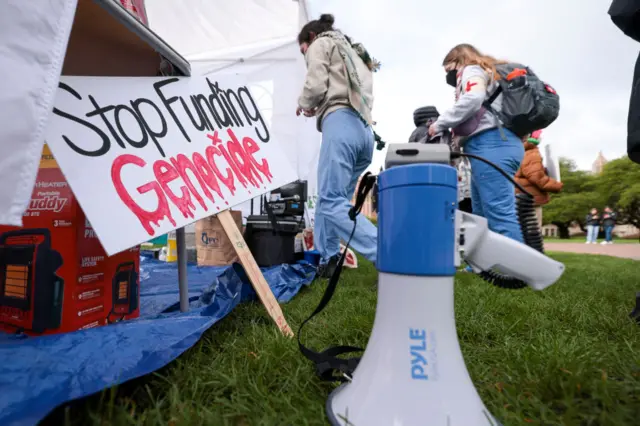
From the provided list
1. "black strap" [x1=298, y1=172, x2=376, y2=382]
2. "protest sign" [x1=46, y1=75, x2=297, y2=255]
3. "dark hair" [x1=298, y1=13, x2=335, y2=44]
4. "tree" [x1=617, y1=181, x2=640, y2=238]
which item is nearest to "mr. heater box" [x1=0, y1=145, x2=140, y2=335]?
"protest sign" [x1=46, y1=75, x2=297, y2=255]

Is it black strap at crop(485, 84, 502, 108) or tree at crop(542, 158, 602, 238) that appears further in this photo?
tree at crop(542, 158, 602, 238)

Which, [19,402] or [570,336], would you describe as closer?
[19,402]

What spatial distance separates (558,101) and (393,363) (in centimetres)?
205

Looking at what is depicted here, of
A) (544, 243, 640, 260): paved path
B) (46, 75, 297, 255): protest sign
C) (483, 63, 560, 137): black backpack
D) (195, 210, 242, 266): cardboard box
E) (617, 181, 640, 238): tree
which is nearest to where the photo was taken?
(46, 75, 297, 255): protest sign

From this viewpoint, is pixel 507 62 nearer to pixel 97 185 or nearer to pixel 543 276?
pixel 543 276

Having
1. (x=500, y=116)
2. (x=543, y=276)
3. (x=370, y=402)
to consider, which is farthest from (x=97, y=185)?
(x=500, y=116)

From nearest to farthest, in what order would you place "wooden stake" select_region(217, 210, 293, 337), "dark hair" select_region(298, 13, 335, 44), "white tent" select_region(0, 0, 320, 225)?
"wooden stake" select_region(217, 210, 293, 337) → "dark hair" select_region(298, 13, 335, 44) → "white tent" select_region(0, 0, 320, 225)

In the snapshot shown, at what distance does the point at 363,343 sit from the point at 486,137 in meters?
1.59

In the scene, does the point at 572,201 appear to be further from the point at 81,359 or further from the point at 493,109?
the point at 81,359

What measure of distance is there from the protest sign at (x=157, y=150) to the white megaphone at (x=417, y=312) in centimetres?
64

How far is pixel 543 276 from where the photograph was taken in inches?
27.0

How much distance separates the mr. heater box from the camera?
3.38ft

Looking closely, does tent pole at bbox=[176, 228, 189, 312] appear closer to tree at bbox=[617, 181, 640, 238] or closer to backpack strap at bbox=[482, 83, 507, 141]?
backpack strap at bbox=[482, 83, 507, 141]

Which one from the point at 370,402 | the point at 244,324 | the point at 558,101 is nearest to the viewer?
the point at 370,402
